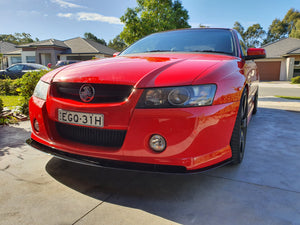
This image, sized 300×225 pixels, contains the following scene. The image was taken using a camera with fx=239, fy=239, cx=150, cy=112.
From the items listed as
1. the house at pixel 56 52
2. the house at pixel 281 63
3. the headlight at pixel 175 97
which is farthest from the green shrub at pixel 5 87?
the house at pixel 281 63

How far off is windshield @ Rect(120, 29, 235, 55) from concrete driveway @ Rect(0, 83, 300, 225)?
4.29ft

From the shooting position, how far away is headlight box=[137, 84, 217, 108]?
5.22ft

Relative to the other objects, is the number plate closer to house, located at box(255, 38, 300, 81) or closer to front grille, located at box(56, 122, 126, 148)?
front grille, located at box(56, 122, 126, 148)

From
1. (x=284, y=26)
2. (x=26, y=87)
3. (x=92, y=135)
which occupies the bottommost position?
(x=92, y=135)

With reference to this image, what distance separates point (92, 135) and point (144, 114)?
50 centimetres

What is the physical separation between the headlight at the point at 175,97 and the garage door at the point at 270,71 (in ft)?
95.2

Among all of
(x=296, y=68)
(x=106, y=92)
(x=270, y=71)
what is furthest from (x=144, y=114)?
(x=270, y=71)

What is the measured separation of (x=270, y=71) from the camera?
2753 centimetres

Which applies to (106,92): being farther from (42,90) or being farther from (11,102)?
(11,102)

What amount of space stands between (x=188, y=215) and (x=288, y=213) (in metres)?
0.68

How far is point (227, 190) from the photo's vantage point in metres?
1.93

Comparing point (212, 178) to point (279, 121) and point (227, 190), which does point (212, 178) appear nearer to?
point (227, 190)

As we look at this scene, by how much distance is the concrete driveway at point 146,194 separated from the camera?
5.20ft

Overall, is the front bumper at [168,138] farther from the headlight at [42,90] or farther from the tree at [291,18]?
the tree at [291,18]
